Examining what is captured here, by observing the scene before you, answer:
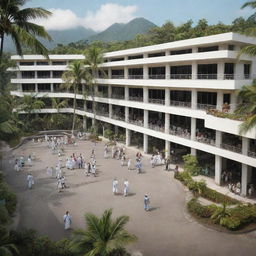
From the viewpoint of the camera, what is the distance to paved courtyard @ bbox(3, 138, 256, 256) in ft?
49.7

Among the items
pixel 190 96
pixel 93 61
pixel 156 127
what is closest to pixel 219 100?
pixel 190 96

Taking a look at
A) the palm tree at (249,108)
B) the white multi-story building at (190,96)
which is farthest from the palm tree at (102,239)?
the palm tree at (249,108)

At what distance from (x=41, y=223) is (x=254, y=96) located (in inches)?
572

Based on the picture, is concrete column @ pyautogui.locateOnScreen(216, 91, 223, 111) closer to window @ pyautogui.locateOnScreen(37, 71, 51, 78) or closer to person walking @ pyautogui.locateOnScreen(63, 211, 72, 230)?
person walking @ pyautogui.locateOnScreen(63, 211, 72, 230)

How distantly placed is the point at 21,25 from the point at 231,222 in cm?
1447

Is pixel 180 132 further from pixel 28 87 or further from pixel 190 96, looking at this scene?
pixel 28 87

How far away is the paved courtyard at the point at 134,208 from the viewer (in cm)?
1516

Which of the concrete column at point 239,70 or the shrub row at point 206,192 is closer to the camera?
the shrub row at point 206,192

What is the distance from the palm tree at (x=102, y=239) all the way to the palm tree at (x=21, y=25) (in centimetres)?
797

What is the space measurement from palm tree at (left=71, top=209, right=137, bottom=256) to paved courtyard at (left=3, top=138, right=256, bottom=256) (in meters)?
3.52

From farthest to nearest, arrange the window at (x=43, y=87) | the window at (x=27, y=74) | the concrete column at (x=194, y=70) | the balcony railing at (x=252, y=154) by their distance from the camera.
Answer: the window at (x=43, y=87), the window at (x=27, y=74), the concrete column at (x=194, y=70), the balcony railing at (x=252, y=154)

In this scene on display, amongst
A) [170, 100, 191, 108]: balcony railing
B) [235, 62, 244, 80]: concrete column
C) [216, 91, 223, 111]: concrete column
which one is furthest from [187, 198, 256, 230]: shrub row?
[170, 100, 191, 108]: balcony railing

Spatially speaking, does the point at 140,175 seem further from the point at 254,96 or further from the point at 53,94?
the point at 53,94

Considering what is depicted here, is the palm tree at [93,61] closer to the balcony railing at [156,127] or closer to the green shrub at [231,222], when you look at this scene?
the balcony railing at [156,127]
